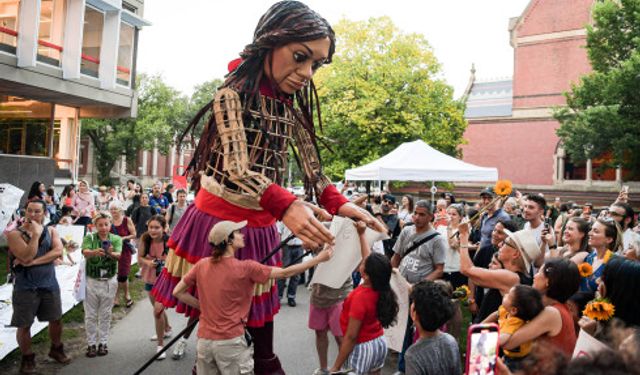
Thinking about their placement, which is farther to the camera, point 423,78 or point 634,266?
point 423,78

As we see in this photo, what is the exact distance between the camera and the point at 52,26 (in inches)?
625

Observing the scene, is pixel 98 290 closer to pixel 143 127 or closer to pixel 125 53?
pixel 125 53

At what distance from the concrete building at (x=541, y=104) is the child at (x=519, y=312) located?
2997 centimetres

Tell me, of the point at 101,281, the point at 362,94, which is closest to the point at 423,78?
the point at 362,94

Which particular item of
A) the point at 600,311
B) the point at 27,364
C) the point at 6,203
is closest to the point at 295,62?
the point at 600,311

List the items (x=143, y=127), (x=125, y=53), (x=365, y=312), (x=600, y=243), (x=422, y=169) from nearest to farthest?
(x=365, y=312), (x=600, y=243), (x=422, y=169), (x=125, y=53), (x=143, y=127)

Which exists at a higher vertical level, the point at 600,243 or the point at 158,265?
the point at 600,243

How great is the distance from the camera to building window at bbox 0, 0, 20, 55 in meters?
13.6

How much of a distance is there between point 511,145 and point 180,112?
22.9 m

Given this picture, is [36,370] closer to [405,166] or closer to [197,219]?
[197,219]

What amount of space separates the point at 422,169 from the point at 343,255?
760cm

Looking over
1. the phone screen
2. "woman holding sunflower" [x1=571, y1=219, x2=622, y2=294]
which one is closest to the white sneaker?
the phone screen

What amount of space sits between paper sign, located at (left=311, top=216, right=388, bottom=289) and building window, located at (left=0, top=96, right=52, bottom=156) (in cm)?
1601

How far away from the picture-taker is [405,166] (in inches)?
436
